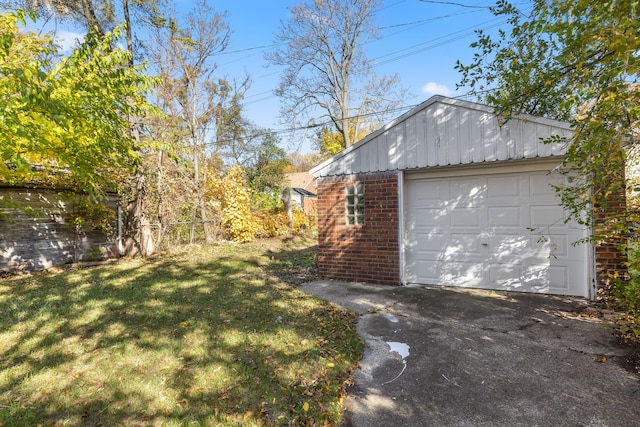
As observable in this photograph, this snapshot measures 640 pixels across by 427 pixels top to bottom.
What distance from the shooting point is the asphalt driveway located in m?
2.45

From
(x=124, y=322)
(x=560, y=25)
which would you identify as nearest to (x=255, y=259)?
(x=124, y=322)

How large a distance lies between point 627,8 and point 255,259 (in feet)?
28.4

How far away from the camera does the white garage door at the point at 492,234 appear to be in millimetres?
5219

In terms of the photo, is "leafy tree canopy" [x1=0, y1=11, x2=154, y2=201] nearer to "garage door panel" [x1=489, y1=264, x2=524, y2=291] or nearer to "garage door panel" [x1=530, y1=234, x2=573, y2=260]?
"garage door panel" [x1=489, y1=264, x2=524, y2=291]

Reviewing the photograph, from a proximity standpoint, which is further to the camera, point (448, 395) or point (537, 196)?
point (537, 196)

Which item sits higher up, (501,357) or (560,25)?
(560,25)

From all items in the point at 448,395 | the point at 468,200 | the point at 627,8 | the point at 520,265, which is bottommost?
the point at 448,395

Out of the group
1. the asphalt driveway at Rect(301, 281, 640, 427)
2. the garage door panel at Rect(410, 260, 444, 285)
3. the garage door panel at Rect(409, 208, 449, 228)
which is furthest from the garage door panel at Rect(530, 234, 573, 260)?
the garage door panel at Rect(410, 260, 444, 285)

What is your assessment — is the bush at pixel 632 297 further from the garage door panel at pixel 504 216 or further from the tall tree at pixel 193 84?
the tall tree at pixel 193 84

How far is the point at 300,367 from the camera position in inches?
125

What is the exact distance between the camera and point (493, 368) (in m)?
3.10

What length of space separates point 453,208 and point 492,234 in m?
0.77

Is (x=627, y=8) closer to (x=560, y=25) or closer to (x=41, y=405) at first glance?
(x=560, y=25)

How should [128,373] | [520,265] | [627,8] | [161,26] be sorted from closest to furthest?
[627,8], [128,373], [520,265], [161,26]
